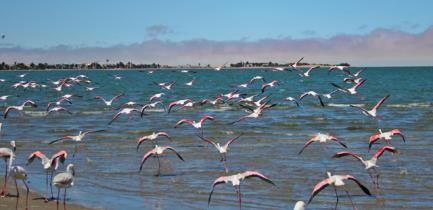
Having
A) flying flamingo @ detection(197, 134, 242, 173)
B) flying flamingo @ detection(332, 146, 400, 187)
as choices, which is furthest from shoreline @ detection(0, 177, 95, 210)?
flying flamingo @ detection(332, 146, 400, 187)

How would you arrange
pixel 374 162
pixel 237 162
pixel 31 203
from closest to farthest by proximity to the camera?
pixel 31 203, pixel 374 162, pixel 237 162

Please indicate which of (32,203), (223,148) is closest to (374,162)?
(223,148)

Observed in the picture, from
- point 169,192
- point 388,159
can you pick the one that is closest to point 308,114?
point 388,159

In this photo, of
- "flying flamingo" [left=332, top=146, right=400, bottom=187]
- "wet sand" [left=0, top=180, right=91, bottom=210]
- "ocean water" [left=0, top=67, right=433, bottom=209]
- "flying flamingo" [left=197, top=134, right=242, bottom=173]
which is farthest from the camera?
"flying flamingo" [left=197, top=134, right=242, bottom=173]

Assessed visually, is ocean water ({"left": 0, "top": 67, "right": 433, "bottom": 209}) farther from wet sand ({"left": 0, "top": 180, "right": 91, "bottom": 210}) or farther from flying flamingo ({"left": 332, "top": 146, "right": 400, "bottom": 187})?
wet sand ({"left": 0, "top": 180, "right": 91, "bottom": 210})

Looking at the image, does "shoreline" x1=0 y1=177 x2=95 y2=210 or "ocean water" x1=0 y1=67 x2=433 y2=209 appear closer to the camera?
"shoreline" x1=0 y1=177 x2=95 y2=210

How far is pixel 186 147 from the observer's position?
22.5 metres

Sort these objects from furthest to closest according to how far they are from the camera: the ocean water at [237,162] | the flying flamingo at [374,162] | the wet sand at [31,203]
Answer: the flying flamingo at [374,162] < the ocean water at [237,162] < the wet sand at [31,203]

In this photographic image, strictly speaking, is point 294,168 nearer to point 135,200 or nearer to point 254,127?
point 135,200

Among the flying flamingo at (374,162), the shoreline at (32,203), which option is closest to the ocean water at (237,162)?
the flying flamingo at (374,162)

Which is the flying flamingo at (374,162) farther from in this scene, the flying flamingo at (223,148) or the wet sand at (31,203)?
the wet sand at (31,203)

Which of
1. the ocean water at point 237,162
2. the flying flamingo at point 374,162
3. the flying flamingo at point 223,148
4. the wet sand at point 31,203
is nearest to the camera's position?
the wet sand at point 31,203

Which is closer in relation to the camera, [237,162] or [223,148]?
[223,148]

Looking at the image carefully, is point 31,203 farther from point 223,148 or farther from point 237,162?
point 237,162
